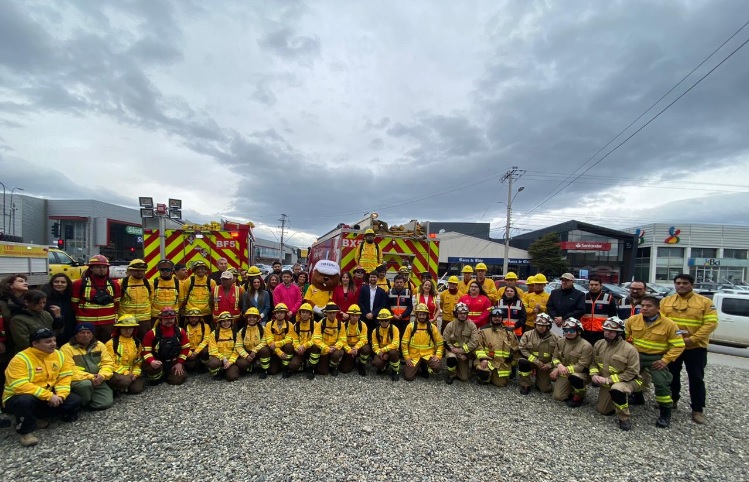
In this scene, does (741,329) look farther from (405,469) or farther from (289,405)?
(289,405)

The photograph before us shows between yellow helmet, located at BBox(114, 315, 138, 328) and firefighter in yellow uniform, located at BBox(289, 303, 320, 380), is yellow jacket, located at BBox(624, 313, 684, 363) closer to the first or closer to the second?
firefighter in yellow uniform, located at BBox(289, 303, 320, 380)

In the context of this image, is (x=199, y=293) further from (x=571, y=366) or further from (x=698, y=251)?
(x=698, y=251)

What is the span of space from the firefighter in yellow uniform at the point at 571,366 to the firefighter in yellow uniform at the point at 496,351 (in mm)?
669

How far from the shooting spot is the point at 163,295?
5.70 metres

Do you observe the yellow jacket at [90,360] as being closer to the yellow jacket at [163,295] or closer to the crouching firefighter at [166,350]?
the crouching firefighter at [166,350]

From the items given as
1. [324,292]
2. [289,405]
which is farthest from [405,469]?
[324,292]

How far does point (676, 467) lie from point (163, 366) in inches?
243

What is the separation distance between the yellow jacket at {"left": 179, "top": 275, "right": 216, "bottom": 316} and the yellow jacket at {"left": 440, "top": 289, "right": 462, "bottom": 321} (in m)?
4.07

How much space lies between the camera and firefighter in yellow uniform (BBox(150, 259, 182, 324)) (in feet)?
18.6

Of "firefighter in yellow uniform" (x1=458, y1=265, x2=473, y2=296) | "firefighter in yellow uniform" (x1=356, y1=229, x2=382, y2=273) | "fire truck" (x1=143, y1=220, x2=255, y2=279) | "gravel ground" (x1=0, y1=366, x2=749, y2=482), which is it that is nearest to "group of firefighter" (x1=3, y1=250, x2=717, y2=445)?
"firefighter in yellow uniform" (x1=458, y1=265, x2=473, y2=296)

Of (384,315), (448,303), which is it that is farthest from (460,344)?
(384,315)

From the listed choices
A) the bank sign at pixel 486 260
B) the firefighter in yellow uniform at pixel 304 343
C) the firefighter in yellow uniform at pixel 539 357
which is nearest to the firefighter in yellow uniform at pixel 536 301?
the firefighter in yellow uniform at pixel 539 357

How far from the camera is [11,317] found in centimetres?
420

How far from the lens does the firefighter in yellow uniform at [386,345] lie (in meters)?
5.75
